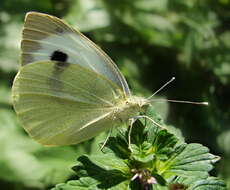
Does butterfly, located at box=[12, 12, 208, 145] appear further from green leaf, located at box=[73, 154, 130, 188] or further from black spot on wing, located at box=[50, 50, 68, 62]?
green leaf, located at box=[73, 154, 130, 188]

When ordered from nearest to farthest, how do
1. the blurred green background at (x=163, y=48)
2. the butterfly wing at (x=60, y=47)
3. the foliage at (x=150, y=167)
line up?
the foliage at (x=150, y=167) → the butterfly wing at (x=60, y=47) → the blurred green background at (x=163, y=48)

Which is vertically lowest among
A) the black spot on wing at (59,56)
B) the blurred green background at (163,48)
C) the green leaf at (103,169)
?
the green leaf at (103,169)

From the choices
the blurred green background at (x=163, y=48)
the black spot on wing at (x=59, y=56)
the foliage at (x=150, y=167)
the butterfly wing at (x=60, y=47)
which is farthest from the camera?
the blurred green background at (x=163, y=48)

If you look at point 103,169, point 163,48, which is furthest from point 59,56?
point 163,48

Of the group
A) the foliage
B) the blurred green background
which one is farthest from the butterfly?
the blurred green background

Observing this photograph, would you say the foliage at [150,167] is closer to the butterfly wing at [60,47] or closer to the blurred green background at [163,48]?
the butterfly wing at [60,47]

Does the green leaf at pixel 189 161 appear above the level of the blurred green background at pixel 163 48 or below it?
below

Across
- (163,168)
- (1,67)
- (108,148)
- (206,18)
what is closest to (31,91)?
(108,148)

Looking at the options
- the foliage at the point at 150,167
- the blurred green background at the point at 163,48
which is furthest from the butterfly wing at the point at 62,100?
the blurred green background at the point at 163,48
